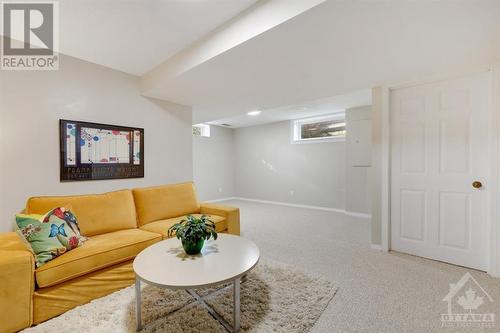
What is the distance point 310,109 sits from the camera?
4852mm

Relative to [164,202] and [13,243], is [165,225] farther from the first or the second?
[13,243]

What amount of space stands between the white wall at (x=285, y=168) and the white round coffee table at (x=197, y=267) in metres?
3.90

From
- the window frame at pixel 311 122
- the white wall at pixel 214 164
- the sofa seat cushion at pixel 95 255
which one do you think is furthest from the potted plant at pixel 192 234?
the white wall at pixel 214 164

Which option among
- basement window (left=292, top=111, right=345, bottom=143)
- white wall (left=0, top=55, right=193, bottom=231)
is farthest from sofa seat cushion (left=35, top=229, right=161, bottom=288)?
basement window (left=292, top=111, right=345, bottom=143)

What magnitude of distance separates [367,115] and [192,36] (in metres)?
3.87

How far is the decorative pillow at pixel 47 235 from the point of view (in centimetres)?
166

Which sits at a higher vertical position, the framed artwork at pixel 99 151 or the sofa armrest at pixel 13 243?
the framed artwork at pixel 99 151

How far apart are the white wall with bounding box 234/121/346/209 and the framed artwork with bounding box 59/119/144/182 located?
3912 mm

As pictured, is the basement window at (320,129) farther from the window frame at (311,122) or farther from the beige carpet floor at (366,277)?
the beige carpet floor at (366,277)

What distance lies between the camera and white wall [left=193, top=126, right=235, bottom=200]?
6280mm

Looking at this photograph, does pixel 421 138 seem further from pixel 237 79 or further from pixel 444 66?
pixel 237 79

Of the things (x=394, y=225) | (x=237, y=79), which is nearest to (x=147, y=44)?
(x=237, y=79)

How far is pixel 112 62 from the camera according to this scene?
2.64 metres

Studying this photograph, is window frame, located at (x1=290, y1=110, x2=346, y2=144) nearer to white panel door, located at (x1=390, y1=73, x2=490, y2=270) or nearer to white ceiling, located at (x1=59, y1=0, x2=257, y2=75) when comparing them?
white panel door, located at (x1=390, y1=73, x2=490, y2=270)
